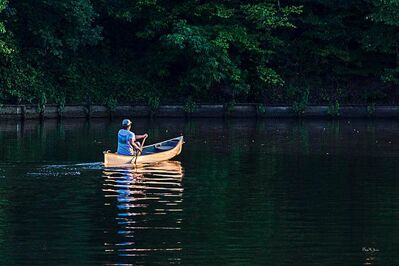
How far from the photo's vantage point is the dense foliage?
210 ft

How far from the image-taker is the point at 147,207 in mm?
28000

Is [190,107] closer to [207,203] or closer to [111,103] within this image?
[111,103]

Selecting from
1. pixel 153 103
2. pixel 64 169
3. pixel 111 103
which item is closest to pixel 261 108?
pixel 153 103

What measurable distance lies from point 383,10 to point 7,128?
2313 centimetres

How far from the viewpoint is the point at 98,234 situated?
24.0 metres

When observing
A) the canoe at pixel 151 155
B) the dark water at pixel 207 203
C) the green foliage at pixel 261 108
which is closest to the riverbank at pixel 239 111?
the green foliage at pixel 261 108

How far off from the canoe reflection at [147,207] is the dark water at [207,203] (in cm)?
3

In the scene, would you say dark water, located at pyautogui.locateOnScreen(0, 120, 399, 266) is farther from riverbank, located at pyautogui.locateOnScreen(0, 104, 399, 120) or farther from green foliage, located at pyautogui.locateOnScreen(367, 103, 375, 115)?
green foliage, located at pyautogui.locateOnScreen(367, 103, 375, 115)

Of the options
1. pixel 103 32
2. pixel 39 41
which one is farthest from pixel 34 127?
pixel 103 32

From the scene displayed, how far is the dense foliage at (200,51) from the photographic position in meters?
63.9

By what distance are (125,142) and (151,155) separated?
131 cm

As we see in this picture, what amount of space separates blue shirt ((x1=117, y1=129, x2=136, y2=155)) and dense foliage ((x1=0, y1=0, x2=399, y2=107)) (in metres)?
24.8

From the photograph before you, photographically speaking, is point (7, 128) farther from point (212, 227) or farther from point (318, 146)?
point (212, 227)

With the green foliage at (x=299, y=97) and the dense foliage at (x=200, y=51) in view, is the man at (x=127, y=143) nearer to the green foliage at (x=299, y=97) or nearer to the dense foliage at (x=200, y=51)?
the dense foliage at (x=200, y=51)
